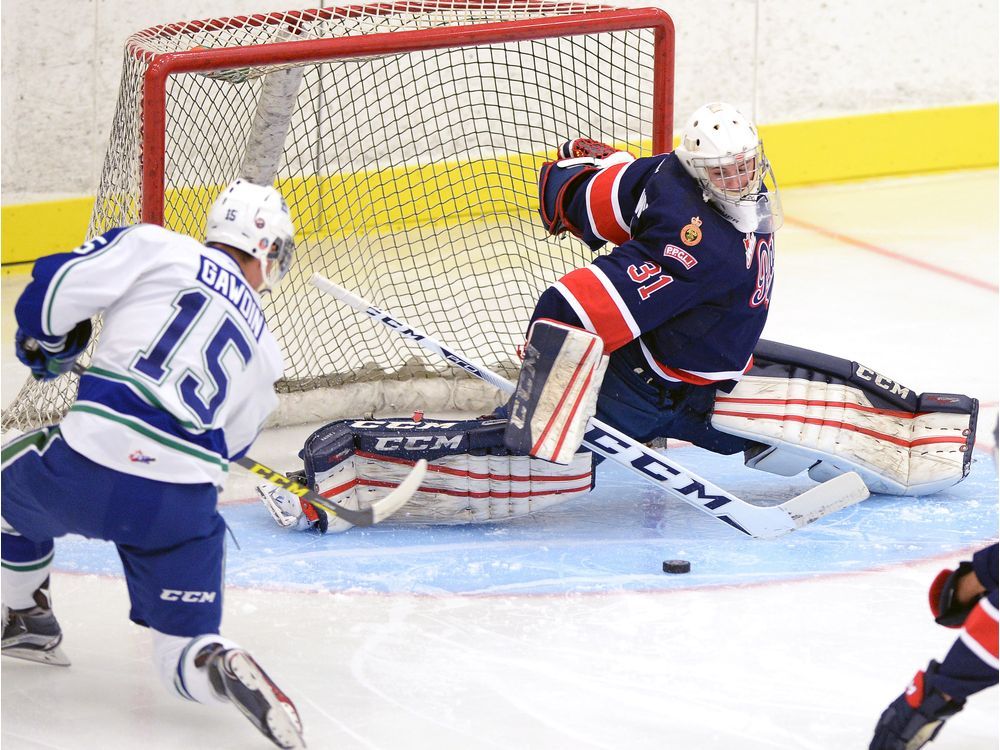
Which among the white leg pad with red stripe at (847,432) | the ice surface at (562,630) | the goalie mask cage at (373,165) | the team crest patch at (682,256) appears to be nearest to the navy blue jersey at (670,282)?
the team crest patch at (682,256)

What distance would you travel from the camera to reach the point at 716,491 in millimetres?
3162

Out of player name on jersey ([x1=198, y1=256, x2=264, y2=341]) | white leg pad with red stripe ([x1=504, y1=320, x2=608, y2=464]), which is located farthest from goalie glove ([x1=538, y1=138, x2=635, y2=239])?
player name on jersey ([x1=198, y1=256, x2=264, y2=341])

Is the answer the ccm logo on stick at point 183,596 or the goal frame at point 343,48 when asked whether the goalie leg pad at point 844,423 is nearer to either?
the goal frame at point 343,48

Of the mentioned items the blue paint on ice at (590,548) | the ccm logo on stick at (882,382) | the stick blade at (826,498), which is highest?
the ccm logo on stick at (882,382)

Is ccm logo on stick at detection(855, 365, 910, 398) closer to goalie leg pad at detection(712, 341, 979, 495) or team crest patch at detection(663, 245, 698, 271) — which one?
goalie leg pad at detection(712, 341, 979, 495)

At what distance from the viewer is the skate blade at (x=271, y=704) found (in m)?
2.23

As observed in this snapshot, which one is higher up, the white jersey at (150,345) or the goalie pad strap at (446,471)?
the white jersey at (150,345)

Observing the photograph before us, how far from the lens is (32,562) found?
2.48m

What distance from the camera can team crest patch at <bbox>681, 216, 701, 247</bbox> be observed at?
118 inches

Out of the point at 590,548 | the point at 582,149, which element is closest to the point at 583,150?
the point at 582,149

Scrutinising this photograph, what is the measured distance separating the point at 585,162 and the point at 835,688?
1.31m

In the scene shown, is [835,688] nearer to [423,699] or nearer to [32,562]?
[423,699]

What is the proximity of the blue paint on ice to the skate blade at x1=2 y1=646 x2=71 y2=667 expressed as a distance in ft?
1.37

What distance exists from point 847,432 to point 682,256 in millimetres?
662
